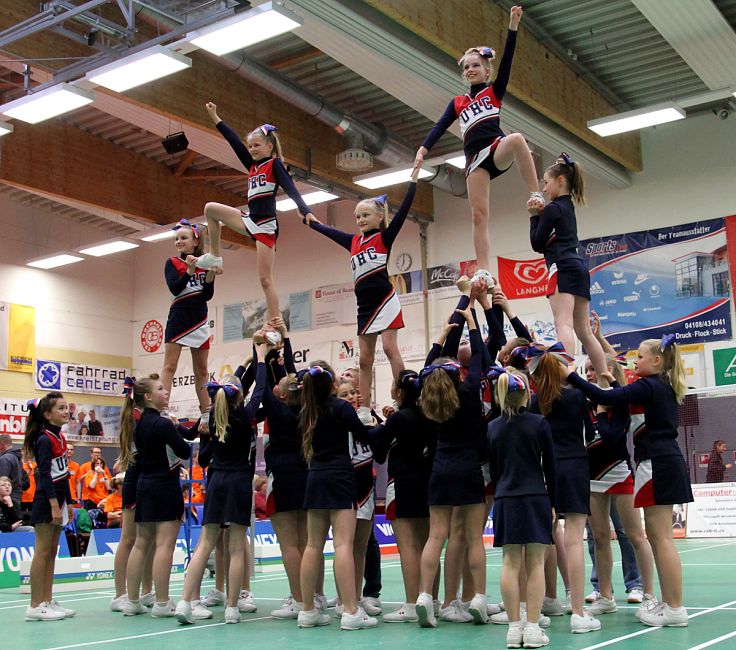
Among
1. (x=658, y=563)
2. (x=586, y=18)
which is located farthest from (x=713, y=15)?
(x=658, y=563)

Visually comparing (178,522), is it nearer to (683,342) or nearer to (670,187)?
(683,342)

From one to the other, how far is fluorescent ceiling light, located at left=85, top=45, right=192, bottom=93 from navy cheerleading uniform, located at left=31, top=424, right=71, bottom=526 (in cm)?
583

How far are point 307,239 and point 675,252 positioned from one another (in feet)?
28.8

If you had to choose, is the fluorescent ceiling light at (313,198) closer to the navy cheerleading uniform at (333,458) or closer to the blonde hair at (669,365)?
the navy cheerleading uniform at (333,458)

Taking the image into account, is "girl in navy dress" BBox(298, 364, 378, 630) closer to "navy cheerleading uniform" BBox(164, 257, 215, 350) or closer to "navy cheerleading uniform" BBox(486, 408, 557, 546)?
"navy cheerleading uniform" BBox(486, 408, 557, 546)

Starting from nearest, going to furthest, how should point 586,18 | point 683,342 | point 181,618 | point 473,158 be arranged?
point 181,618 < point 473,158 < point 586,18 < point 683,342

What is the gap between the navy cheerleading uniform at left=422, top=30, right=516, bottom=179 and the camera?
6.63 meters

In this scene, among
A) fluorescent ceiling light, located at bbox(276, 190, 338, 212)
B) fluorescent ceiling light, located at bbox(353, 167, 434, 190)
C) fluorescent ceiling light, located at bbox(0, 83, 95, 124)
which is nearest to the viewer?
fluorescent ceiling light, located at bbox(0, 83, 95, 124)

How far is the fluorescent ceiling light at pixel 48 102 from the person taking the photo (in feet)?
40.1

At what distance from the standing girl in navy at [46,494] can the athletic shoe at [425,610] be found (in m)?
2.89

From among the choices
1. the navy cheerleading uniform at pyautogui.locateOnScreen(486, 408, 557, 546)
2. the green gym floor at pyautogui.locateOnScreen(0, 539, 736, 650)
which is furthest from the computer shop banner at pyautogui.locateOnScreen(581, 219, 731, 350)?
the navy cheerleading uniform at pyautogui.locateOnScreen(486, 408, 557, 546)

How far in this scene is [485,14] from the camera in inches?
485

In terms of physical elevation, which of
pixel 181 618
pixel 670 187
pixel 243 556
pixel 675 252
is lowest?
pixel 181 618

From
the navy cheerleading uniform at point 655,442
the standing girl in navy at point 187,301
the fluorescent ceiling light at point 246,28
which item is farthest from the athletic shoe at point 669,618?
the fluorescent ceiling light at point 246,28
